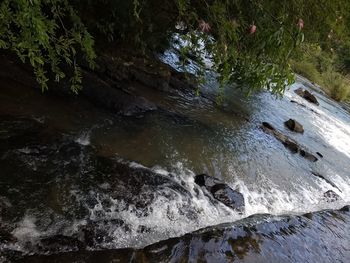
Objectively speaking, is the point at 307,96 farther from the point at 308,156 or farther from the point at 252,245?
the point at 252,245

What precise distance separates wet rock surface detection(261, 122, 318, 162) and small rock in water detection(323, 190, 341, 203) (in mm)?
1708

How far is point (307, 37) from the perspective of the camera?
582 cm

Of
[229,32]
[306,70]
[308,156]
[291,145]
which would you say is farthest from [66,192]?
[306,70]

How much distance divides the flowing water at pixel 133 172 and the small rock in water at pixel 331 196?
0.39ft

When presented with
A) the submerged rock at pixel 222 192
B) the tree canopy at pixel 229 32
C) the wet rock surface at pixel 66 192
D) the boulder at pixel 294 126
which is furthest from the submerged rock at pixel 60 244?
the boulder at pixel 294 126

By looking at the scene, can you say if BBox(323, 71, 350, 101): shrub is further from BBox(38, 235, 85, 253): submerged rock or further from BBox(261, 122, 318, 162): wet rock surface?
BBox(38, 235, 85, 253): submerged rock

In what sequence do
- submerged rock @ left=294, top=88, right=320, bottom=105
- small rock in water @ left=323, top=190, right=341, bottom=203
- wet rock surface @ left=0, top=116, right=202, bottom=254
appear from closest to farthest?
wet rock surface @ left=0, top=116, right=202, bottom=254 → small rock in water @ left=323, top=190, right=341, bottom=203 → submerged rock @ left=294, top=88, right=320, bottom=105

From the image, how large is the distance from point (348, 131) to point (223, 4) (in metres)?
12.3

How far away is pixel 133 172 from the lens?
208 inches

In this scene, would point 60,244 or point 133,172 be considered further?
point 133,172

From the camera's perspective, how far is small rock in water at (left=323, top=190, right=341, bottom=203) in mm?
7363

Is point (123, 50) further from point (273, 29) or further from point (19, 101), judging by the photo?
point (273, 29)

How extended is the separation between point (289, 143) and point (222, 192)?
14.8 feet

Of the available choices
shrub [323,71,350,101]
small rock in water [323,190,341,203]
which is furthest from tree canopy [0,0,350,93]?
shrub [323,71,350,101]
